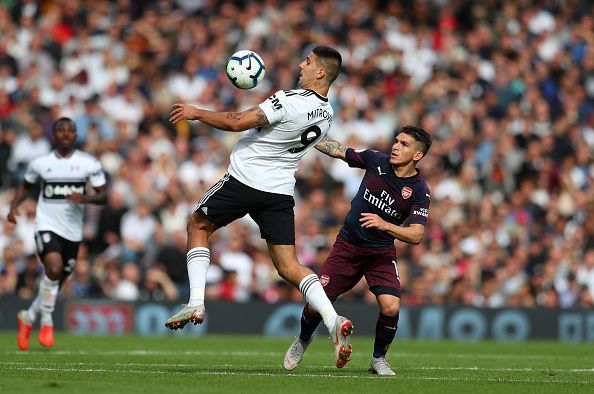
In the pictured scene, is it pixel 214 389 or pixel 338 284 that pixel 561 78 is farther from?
pixel 214 389

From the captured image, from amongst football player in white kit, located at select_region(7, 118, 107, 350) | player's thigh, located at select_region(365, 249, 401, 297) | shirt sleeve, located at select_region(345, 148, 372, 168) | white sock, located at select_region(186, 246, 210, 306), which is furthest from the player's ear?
football player in white kit, located at select_region(7, 118, 107, 350)

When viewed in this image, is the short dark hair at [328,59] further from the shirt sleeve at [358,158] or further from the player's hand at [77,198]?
the player's hand at [77,198]

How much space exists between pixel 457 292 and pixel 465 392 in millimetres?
11748

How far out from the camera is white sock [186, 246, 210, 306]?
35.6 ft

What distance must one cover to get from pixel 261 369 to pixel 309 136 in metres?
2.30

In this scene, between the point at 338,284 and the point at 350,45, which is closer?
Answer: the point at 338,284

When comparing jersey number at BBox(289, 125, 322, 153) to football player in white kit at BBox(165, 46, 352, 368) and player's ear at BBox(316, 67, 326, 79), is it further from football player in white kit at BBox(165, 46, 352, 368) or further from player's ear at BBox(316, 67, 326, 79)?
player's ear at BBox(316, 67, 326, 79)

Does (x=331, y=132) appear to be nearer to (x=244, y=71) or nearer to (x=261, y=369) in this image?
→ (x=261, y=369)

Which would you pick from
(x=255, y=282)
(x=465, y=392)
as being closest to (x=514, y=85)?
(x=255, y=282)

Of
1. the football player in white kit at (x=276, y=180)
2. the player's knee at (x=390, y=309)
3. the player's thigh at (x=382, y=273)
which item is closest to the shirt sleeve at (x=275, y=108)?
the football player in white kit at (x=276, y=180)

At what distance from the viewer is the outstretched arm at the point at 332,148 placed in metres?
11.6

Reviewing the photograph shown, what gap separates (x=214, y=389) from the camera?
30.9 feet

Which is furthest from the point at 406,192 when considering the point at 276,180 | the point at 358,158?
the point at 276,180

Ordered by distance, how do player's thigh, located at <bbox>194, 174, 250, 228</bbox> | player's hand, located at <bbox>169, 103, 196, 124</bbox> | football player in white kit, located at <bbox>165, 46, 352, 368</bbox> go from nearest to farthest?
player's hand, located at <bbox>169, 103, 196, 124</bbox>
football player in white kit, located at <bbox>165, 46, 352, 368</bbox>
player's thigh, located at <bbox>194, 174, 250, 228</bbox>
